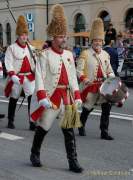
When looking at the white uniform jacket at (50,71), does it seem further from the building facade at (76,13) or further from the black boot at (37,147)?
the building facade at (76,13)

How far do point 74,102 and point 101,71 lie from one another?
206 centimetres

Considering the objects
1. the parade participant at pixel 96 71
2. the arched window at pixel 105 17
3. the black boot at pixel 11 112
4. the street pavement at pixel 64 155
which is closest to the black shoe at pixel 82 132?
the street pavement at pixel 64 155

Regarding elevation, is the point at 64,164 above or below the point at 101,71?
below

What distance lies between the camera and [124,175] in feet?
20.5

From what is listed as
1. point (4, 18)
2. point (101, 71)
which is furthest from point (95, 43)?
point (4, 18)

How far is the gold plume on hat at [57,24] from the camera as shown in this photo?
6.35 meters

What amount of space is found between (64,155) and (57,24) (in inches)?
74.2

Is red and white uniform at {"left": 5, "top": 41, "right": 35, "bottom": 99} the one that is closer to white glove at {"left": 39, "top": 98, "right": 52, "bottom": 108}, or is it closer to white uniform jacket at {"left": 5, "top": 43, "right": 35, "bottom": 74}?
white uniform jacket at {"left": 5, "top": 43, "right": 35, "bottom": 74}

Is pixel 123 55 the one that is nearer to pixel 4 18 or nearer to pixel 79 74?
pixel 79 74

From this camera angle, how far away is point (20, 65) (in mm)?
9328

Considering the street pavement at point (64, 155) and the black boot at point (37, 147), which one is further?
the black boot at point (37, 147)

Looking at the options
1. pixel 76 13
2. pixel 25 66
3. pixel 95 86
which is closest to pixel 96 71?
pixel 95 86

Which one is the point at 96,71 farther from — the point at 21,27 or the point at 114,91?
the point at 21,27

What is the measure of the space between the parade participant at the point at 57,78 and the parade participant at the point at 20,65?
267 centimetres
